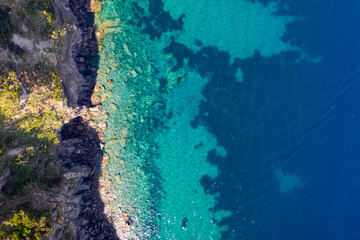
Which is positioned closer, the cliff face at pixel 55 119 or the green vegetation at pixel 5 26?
the green vegetation at pixel 5 26

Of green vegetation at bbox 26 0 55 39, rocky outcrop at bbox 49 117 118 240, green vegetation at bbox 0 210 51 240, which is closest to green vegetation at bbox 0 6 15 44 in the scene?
green vegetation at bbox 26 0 55 39

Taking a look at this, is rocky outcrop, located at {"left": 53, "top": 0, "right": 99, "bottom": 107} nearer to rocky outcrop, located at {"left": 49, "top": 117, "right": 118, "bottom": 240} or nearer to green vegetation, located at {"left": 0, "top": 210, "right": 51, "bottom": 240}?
rocky outcrop, located at {"left": 49, "top": 117, "right": 118, "bottom": 240}

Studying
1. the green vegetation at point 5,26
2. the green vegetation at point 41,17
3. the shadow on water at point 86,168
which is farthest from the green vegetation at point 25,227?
the green vegetation at point 41,17

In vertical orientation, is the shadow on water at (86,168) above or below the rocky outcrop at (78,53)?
below

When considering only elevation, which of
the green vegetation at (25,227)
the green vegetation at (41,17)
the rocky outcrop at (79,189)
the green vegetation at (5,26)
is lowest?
the green vegetation at (25,227)

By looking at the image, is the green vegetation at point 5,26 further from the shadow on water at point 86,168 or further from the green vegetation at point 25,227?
the green vegetation at point 25,227

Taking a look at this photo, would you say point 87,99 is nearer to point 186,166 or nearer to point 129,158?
point 129,158

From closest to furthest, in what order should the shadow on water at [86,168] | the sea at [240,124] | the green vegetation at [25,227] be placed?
the green vegetation at [25,227] → the shadow on water at [86,168] → the sea at [240,124]

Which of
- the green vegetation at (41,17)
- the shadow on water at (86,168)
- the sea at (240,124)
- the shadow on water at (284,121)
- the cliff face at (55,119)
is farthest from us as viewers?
the shadow on water at (284,121)
